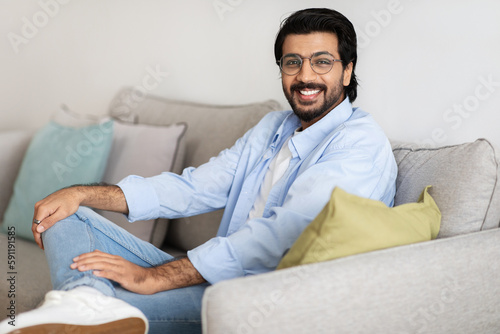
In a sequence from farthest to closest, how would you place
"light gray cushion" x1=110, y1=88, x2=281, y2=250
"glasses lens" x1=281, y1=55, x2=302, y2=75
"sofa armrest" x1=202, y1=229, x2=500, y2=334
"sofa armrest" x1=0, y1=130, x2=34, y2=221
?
"sofa armrest" x1=0, y1=130, x2=34, y2=221
"light gray cushion" x1=110, y1=88, x2=281, y2=250
"glasses lens" x1=281, y1=55, x2=302, y2=75
"sofa armrest" x1=202, y1=229, x2=500, y2=334

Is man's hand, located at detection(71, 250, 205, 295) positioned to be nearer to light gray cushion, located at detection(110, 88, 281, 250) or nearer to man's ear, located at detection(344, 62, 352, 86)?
light gray cushion, located at detection(110, 88, 281, 250)

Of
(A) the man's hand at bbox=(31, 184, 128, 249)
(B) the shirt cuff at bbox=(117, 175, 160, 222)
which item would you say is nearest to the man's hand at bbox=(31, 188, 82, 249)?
(A) the man's hand at bbox=(31, 184, 128, 249)

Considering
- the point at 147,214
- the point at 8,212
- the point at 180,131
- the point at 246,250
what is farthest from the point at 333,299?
the point at 8,212

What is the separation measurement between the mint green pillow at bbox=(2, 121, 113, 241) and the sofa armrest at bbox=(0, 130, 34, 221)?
0.18 m

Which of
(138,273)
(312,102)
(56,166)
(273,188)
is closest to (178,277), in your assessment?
(138,273)

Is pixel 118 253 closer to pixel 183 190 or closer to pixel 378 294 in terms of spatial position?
pixel 183 190

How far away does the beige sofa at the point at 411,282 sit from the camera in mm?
883

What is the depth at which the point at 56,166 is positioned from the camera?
2205mm

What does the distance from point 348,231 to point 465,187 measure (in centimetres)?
40

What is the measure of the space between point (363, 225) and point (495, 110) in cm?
78

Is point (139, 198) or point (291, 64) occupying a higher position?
point (291, 64)

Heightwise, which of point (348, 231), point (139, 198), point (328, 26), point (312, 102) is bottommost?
point (139, 198)

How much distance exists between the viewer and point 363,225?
99 centimetres

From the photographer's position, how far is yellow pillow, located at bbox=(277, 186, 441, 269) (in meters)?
0.96
